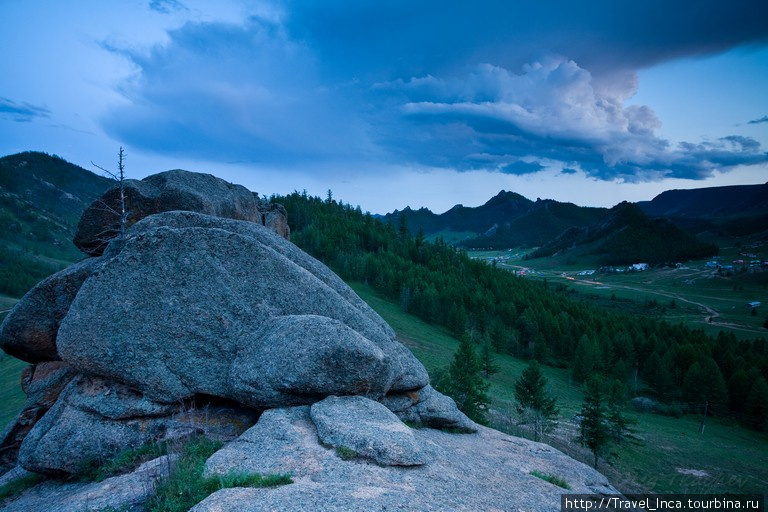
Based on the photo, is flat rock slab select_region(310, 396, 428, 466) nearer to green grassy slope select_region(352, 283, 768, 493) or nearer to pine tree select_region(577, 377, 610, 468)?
green grassy slope select_region(352, 283, 768, 493)

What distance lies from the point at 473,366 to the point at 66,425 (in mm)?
37829

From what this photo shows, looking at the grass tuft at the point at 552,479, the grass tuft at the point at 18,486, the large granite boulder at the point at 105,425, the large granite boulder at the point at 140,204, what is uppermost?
the large granite boulder at the point at 140,204

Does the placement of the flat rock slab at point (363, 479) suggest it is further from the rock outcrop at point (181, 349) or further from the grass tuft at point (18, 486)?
the grass tuft at point (18, 486)

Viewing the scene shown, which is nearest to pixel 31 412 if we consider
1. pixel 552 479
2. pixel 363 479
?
pixel 363 479

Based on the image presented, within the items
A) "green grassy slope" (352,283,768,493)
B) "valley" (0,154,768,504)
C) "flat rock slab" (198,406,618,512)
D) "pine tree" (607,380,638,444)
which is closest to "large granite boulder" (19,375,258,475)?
"flat rock slab" (198,406,618,512)

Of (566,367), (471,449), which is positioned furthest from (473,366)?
(566,367)

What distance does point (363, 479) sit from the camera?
10.6 m

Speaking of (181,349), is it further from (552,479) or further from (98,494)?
(552,479)

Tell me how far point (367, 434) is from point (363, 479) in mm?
2077

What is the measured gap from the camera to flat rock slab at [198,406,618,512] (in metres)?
9.20

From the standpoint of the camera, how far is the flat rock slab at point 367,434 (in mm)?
12102

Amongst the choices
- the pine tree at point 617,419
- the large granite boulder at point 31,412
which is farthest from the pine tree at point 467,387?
the large granite boulder at point 31,412

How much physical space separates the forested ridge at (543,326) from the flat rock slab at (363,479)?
7842cm

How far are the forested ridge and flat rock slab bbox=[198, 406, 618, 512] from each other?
78.4 meters
